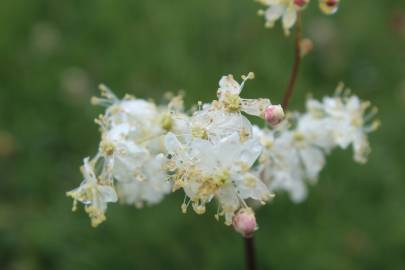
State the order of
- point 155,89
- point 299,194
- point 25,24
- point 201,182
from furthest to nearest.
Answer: point 25,24 < point 155,89 < point 299,194 < point 201,182

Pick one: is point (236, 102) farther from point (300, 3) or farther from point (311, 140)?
point (311, 140)

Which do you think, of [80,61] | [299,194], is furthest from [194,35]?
[299,194]

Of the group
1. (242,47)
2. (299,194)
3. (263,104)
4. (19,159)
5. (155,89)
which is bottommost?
(263,104)

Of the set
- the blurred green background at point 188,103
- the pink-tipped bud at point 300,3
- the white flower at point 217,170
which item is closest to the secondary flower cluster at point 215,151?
the white flower at point 217,170

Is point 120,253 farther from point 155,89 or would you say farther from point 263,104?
point 263,104

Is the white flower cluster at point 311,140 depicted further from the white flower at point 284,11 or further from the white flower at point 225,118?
the white flower at point 225,118

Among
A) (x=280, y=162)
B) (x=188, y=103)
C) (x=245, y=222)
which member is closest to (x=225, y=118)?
(x=245, y=222)

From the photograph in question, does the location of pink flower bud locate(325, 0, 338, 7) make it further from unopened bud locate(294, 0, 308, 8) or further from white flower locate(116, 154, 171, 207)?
white flower locate(116, 154, 171, 207)
